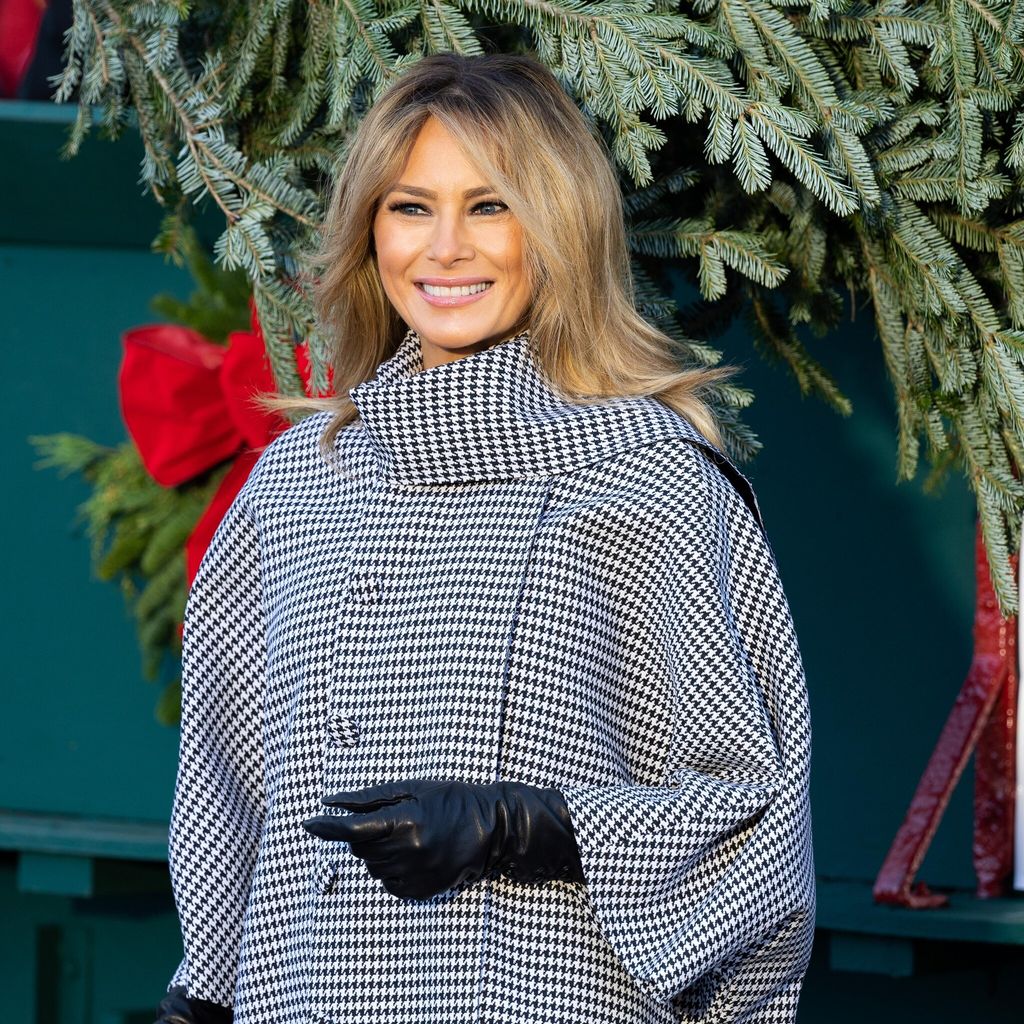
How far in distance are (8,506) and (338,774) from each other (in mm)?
2519

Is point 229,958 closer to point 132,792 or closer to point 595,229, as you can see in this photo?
point 595,229

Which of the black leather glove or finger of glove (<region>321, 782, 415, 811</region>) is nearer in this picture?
finger of glove (<region>321, 782, 415, 811</region>)

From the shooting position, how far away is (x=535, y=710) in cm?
201

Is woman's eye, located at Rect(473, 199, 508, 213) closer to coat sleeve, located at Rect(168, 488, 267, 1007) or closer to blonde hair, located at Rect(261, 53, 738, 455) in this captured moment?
blonde hair, located at Rect(261, 53, 738, 455)

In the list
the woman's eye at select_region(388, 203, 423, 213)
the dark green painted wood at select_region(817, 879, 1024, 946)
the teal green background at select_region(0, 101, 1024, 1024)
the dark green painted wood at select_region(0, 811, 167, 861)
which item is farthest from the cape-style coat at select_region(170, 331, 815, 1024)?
the dark green painted wood at select_region(0, 811, 167, 861)

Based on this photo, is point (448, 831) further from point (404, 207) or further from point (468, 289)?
point (404, 207)

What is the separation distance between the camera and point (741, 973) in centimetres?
203

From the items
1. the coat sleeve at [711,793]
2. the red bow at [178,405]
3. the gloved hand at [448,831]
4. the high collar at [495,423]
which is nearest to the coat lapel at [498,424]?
the high collar at [495,423]

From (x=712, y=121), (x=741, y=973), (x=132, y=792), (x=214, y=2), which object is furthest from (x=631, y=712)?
(x=132, y=792)

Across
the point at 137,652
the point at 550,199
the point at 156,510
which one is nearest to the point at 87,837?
the point at 137,652

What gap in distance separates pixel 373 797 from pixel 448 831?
0.09 meters

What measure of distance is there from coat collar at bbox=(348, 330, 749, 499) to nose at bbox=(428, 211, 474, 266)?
13 centimetres

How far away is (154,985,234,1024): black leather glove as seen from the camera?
2236mm

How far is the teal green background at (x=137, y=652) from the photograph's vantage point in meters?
3.70
